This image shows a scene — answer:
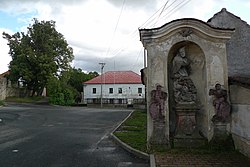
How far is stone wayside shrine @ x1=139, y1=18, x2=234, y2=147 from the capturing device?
26.8 ft

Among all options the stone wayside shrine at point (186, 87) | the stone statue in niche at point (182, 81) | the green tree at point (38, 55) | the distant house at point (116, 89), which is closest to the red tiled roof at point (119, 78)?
the distant house at point (116, 89)

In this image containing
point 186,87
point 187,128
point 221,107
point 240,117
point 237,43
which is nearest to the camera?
point 240,117

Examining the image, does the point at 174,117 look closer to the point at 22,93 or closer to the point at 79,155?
the point at 79,155

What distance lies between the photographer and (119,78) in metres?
62.7

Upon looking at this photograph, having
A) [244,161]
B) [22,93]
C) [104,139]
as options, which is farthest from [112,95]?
[244,161]

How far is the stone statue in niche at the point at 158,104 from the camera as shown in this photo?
8281 mm

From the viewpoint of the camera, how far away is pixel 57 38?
55.3m

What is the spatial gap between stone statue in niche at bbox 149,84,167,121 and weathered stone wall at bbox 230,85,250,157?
80.4 inches

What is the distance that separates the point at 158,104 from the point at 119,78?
179 feet

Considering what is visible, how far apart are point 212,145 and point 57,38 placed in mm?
51350

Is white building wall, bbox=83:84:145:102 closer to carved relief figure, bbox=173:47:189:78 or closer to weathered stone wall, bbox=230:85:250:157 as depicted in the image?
carved relief figure, bbox=173:47:189:78

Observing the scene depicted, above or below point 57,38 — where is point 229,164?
below

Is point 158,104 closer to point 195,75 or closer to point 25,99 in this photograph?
point 195,75

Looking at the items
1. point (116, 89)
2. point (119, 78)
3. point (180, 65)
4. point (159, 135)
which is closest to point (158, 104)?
point (159, 135)
